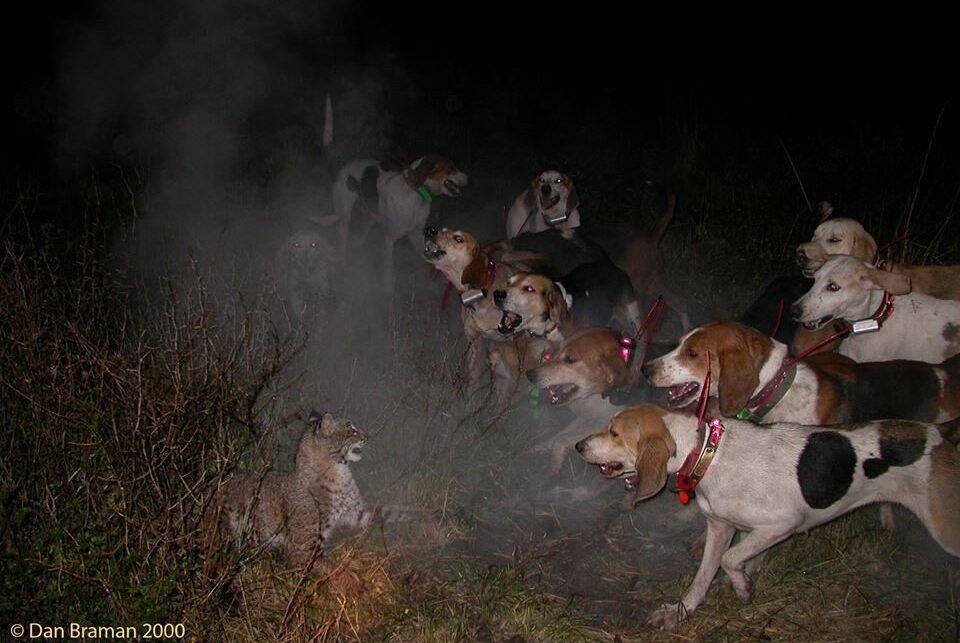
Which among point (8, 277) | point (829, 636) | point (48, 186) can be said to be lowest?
point (48, 186)

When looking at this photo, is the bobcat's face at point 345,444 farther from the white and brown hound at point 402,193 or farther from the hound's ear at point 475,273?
the white and brown hound at point 402,193

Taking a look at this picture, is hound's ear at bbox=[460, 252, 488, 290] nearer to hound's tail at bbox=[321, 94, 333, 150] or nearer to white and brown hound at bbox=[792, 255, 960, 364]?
white and brown hound at bbox=[792, 255, 960, 364]

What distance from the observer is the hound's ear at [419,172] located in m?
8.38

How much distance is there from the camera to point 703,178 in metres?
10.7

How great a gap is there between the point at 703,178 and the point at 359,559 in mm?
7680

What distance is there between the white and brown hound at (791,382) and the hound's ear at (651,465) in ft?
2.09

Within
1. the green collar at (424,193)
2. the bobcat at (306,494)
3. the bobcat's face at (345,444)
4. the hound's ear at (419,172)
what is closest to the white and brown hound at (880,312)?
the bobcat's face at (345,444)

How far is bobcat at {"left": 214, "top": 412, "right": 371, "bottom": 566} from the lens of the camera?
4.09m

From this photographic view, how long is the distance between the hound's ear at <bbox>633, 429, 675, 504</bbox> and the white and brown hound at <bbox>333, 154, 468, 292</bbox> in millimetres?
4509

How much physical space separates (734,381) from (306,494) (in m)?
2.19

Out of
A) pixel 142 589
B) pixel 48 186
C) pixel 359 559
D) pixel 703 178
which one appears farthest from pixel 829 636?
pixel 48 186

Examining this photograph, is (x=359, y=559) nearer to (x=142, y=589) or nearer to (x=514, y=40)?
(x=142, y=589)

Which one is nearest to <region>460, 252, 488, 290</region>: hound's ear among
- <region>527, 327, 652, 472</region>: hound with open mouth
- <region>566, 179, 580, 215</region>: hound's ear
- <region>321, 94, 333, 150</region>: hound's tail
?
<region>527, 327, 652, 472</region>: hound with open mouth

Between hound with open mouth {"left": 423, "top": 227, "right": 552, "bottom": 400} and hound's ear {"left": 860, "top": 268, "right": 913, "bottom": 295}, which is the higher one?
hound's ear {"left": 860, "top": 268, "right": 913, "bottom": 295}
